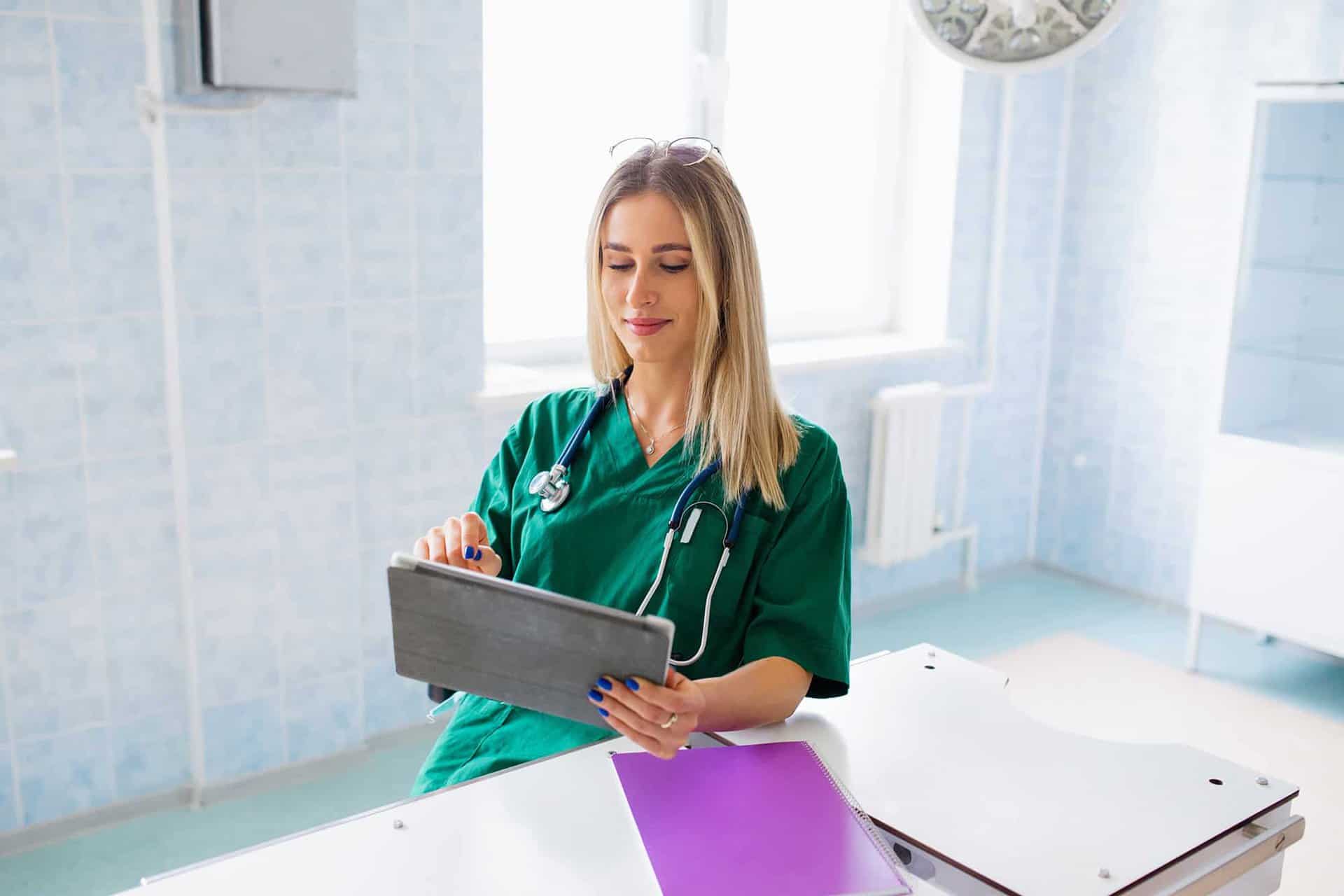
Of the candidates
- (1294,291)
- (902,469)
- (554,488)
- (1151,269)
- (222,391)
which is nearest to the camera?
(554,488)

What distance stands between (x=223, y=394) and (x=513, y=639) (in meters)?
1.55

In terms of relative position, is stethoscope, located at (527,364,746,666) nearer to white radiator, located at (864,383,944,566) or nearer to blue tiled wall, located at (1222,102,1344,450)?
white radiator, located at (864,383,944,566)

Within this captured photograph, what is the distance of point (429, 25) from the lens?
2.84 meters

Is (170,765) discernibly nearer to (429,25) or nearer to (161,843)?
(161,843)

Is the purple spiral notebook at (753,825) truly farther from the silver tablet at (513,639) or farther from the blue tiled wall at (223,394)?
the blue tiled wall at (223,394)

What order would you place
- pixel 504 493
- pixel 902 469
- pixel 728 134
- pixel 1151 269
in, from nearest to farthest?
pixel 504 493, pixel 728 134, pixel 902 469, pixel 1151 269

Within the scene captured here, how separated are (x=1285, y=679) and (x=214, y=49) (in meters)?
3.24

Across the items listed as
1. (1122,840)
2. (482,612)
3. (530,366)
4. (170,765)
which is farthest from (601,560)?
(530,366)

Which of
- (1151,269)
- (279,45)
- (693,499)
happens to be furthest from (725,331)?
(1151,269)

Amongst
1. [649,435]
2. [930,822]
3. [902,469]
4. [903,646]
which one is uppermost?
[649,435]

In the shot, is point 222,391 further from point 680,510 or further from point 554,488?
point 680,510

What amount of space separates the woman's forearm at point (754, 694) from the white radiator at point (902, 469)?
2.33m

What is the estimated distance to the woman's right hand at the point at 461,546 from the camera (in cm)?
170

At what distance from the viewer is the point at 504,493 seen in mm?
1925
